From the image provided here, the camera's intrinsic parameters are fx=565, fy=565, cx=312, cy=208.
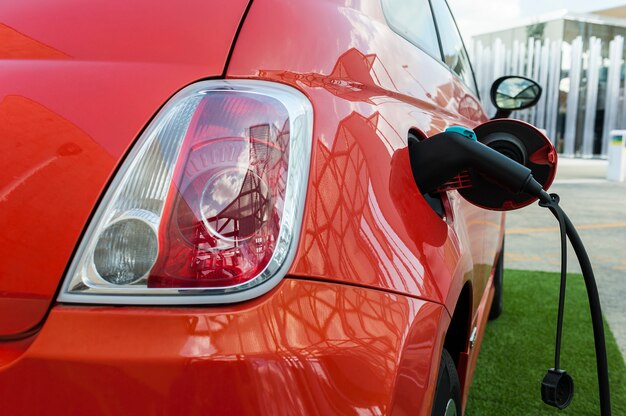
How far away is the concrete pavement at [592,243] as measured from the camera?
13.6ft

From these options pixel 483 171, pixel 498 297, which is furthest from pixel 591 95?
pixel 483 171

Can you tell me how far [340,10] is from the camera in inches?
45.6

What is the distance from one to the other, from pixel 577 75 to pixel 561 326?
33.2 m

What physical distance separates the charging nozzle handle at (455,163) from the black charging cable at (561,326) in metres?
0.09

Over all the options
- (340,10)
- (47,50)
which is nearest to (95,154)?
(47,50)

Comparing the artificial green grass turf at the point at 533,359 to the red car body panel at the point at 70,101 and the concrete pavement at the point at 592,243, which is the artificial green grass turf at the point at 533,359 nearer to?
the concrete pavement at the point at 592,243

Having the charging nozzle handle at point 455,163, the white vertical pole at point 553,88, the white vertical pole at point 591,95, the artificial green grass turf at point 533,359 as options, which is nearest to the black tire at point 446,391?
the charging nozzle handle at point 455,163

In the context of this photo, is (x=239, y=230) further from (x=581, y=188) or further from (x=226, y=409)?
(x=581, y=188)

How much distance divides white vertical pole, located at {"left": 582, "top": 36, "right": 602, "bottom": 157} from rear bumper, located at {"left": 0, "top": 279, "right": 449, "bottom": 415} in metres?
32.4

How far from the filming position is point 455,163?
113 centimetres

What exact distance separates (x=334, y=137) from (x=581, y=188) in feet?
43.6

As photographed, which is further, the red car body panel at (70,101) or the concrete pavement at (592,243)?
the concrete pavement at (592,243)

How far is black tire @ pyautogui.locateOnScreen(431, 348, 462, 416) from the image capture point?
1203 millimetres

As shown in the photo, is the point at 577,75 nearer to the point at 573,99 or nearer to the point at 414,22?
the point at 573,99
